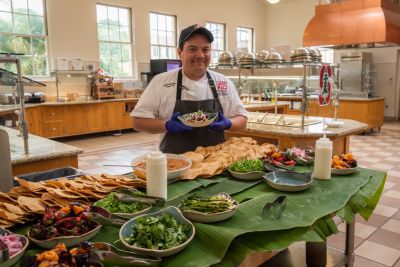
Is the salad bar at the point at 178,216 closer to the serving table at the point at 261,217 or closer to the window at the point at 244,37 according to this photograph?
the serving table at the point at 261,217

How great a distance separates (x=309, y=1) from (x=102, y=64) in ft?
23.2

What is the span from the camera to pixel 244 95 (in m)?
5.74

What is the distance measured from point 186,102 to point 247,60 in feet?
5.62

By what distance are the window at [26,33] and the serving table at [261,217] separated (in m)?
7.13

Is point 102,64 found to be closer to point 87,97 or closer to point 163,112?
point 87,97

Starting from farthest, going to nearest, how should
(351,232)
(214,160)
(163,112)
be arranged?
(163,112)
(351,232)
(214,160)

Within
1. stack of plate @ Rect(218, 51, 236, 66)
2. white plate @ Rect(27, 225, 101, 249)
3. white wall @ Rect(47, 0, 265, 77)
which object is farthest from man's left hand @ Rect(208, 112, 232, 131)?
white wall @ Rect(47, 0, 265, 77)

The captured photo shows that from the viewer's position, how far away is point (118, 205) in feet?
4.44

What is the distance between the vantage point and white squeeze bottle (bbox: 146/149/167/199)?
142cm

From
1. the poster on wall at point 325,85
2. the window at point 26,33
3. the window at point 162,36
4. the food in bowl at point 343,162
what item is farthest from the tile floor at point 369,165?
the window at point 162,36

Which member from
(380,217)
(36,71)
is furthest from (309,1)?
(380,217)

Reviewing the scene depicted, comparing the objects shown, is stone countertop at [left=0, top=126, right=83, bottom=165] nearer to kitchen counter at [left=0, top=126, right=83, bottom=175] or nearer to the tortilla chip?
kitchen counter at [left=0, top=126, right=83, bottom=175]

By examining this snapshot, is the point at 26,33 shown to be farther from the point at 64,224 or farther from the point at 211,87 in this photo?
the point at 64,224

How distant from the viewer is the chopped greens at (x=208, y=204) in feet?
4.22
